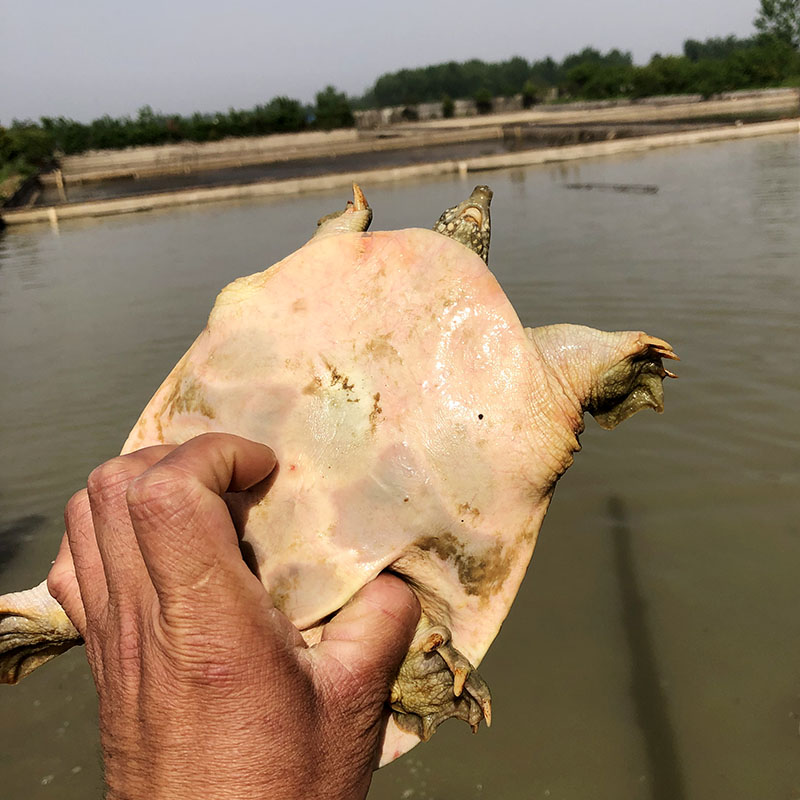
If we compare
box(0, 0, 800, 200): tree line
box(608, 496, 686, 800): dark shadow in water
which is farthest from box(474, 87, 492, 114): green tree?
box(608, 496, 686, 800): dark shadow in water

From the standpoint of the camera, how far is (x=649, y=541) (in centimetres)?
330

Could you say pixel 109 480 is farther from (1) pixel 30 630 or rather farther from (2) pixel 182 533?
(1) pixel 30 630

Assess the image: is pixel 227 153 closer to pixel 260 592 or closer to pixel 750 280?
pixel 750 280

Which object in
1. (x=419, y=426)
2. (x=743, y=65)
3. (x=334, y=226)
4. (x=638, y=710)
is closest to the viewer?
(x=419, y=426)

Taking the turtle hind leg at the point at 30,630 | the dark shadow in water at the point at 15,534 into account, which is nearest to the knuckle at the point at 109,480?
the turtle hind leg at the point at 30,630

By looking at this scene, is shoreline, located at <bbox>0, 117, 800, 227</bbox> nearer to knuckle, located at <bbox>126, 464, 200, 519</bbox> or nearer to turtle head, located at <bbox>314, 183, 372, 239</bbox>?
turtle head, located at <bbox>314, 183, 372, 239</bbox>

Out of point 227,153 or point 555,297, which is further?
point 227,153

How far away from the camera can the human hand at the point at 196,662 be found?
1.04m

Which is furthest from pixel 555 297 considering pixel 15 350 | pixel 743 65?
pixel 743 65

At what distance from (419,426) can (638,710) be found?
1682mm

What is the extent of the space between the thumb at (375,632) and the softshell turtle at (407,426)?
0.05 meters

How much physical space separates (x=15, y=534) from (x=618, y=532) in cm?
350

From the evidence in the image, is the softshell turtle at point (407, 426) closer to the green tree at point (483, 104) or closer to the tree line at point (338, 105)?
the tree line at point (338, 105)

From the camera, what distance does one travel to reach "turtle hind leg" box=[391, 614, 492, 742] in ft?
5.03
